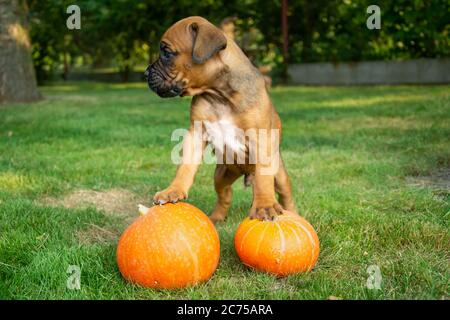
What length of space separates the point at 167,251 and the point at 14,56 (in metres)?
11.1

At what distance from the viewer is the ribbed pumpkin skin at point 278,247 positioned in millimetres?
2908

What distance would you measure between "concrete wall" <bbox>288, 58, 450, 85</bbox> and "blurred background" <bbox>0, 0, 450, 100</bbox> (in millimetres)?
75

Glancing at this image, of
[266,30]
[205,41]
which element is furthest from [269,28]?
[205,41]

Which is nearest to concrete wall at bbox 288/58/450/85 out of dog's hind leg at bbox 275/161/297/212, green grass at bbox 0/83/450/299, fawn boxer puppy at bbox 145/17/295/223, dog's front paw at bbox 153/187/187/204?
green grass at bbox 0/83/450/299

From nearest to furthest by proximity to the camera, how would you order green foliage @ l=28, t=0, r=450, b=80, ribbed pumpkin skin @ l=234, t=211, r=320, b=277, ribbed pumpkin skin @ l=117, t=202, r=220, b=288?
1. ribbed pumpkin skin @ l=117, t=202, r=220, b=288
2. ribbed pumpkin skin @ l=234, t=211, r=320, b=277
3. green foliage @ l=28, t=0, r=450, b=80

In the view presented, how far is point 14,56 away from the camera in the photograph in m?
12.5

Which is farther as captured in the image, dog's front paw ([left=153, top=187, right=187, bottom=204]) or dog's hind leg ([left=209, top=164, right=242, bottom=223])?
dog's hind leg ([left=209, top=164, right=242, bottom=223])

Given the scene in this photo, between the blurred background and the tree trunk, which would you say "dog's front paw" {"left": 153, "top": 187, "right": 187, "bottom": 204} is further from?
the tree trunk

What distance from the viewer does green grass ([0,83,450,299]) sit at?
277 cm

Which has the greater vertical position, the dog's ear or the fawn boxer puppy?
the dog's ear

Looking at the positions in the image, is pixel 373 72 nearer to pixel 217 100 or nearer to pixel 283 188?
pixel 283 188

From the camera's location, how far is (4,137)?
7445 millimetres
